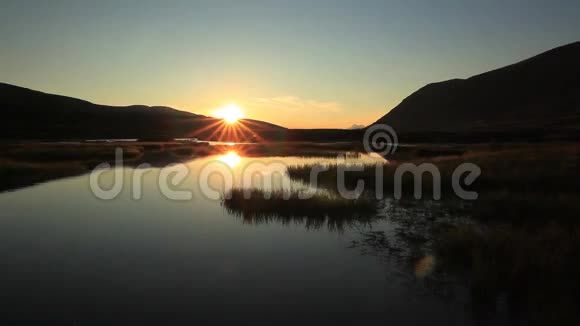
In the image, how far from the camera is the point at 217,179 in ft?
98.3

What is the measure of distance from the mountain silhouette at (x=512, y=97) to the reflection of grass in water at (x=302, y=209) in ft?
349

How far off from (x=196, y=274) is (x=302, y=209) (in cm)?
803

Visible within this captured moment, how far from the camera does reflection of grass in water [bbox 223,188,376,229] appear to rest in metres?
16.0

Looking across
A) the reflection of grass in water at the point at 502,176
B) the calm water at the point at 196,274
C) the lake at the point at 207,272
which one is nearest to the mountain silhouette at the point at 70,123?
the reflection of grass in water at the point at 502,176

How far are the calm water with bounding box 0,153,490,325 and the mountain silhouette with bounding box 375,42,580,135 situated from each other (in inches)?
4416

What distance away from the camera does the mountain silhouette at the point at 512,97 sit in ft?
425

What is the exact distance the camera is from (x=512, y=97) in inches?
6038

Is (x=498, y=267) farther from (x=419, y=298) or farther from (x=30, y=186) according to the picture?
(x=30, y=186)

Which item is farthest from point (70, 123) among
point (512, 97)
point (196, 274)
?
point (512, 97)

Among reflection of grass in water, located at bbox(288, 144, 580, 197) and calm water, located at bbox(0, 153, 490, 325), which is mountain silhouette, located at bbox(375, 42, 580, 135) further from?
calm water, located at bbox(0, 153, 490, 325)

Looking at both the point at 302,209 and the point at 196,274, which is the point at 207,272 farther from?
the point at 302,209

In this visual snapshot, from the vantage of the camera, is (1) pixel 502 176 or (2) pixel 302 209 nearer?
(2) pixel 302 209

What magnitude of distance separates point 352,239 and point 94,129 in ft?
507

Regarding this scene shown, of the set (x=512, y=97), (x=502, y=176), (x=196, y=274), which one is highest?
(x=512, y=97)
